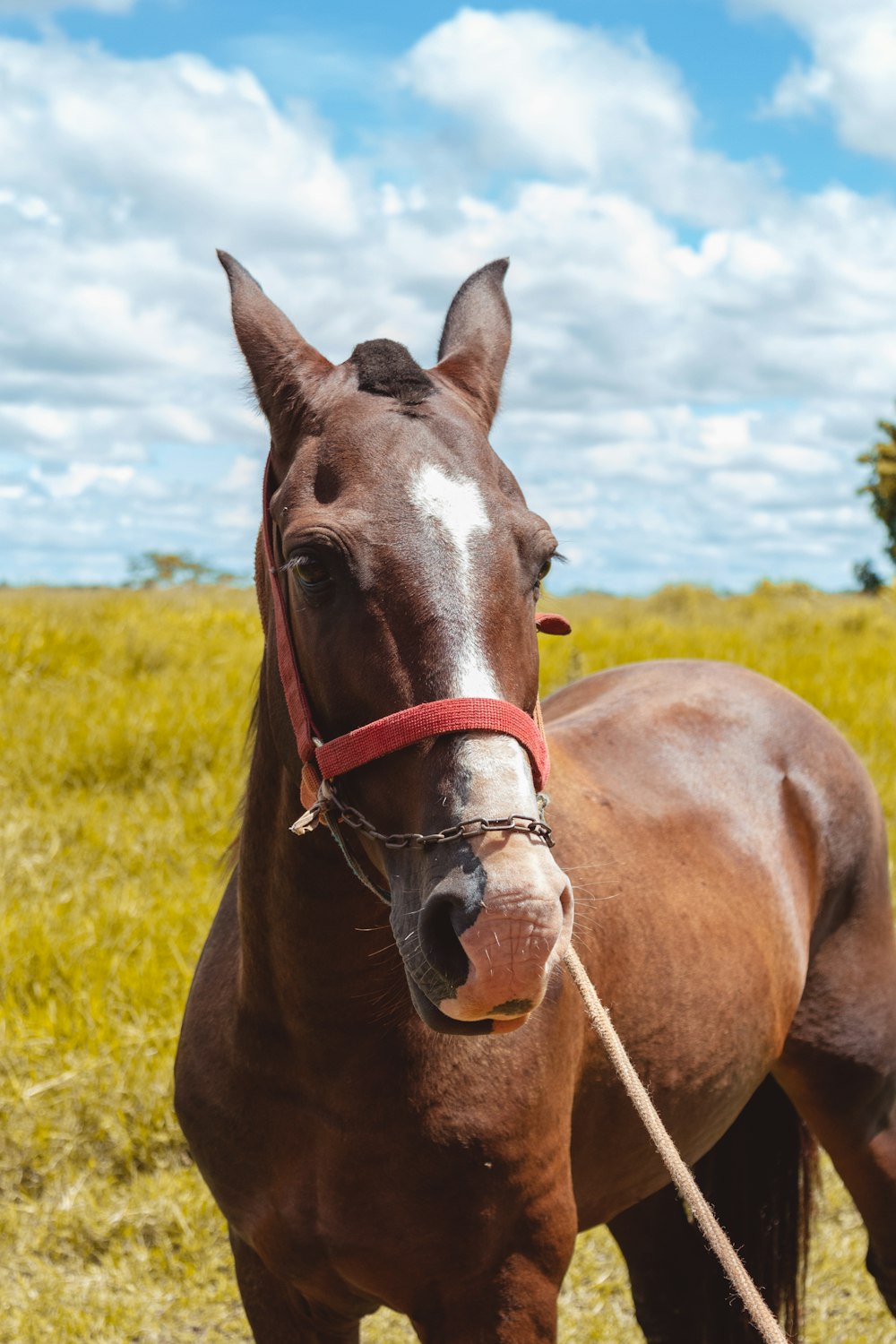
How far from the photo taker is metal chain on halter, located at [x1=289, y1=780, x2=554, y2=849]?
160 centimetres

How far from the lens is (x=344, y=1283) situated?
2.23m

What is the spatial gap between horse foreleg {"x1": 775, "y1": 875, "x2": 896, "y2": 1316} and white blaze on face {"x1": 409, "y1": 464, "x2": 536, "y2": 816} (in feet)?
6.96

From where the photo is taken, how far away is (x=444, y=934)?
164 centimetres

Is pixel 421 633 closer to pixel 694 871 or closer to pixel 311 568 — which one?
pixel 311 568

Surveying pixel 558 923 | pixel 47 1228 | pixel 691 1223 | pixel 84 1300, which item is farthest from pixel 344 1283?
pixel 47 1228

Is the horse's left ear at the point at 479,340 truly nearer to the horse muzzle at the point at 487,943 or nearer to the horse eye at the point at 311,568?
the horse eye at the point at 311,568

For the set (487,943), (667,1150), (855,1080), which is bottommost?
(855,1080)

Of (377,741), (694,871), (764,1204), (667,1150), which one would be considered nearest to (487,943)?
(377,741)

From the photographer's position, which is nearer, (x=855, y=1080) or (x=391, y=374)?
(x=391, y=374)

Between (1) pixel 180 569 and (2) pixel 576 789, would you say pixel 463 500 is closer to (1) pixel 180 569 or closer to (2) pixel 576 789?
(2) pixel 576 789

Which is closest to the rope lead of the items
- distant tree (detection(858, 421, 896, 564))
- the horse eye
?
the horse eye

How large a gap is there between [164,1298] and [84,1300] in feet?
0.82

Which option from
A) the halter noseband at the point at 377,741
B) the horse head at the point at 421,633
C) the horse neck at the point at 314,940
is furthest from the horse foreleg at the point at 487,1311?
the halter noseband at the point at 377,741

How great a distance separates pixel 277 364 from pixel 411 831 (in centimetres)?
100
